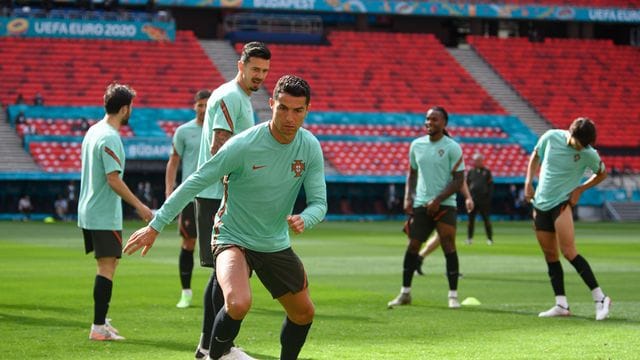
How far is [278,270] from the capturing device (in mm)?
8438

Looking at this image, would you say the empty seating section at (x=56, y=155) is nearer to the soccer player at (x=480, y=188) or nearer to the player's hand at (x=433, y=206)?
the soccer player at (x=480, y=188)

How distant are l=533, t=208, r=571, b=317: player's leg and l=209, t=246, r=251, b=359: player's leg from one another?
21.5ft

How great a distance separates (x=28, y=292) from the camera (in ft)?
54.7

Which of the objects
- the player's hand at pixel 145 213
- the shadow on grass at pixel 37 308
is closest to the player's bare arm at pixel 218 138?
the player's hand at pixel 145 213

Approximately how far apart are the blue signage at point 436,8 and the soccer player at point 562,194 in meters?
43.0

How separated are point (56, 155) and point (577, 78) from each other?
28.9 metres

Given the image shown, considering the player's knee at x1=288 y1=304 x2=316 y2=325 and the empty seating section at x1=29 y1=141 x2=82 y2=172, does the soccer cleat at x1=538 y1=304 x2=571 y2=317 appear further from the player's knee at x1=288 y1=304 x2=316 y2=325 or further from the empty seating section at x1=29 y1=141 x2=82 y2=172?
the empty seating section at x1=29 y1=141 x2=82 y2=172

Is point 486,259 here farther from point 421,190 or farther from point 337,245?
point 421,190

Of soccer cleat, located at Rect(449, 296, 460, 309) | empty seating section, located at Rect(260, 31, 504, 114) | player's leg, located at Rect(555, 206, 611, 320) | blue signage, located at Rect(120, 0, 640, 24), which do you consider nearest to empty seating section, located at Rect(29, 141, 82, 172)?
blue signage, located at Rect(120, 0, 640, 24)

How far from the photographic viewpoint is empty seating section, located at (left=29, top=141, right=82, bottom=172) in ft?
149

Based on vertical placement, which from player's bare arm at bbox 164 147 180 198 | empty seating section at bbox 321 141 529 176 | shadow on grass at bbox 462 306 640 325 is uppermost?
player's bare arm at bbox 164 147 180 198

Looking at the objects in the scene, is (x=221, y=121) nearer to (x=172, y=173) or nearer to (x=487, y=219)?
(x=172, y=173)

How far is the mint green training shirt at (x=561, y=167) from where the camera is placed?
14391mm

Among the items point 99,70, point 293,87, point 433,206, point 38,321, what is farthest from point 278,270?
point 99,70
